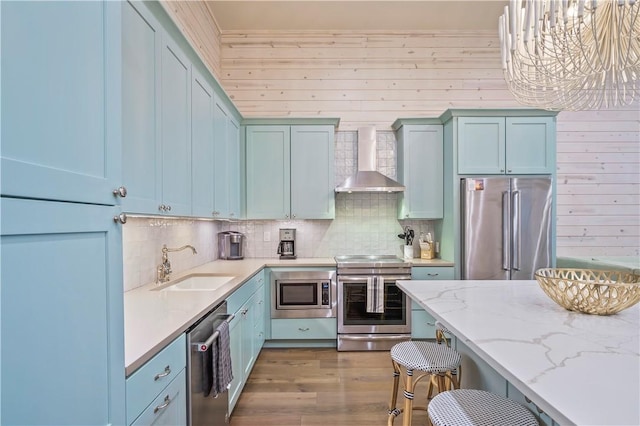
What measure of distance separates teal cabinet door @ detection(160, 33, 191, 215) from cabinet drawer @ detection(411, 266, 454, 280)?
2.33 meters

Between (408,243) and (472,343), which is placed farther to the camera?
(408,243)

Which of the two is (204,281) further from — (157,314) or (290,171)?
(290,171)

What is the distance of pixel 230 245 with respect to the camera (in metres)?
3.70

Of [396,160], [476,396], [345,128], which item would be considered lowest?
[476,396]

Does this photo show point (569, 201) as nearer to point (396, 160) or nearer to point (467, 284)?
point (396, 160)

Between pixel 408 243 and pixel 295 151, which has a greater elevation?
pixel 295 151

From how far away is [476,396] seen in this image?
1.27m

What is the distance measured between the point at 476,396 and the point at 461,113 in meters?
2.86

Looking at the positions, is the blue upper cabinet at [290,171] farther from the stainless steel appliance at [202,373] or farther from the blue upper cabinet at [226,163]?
the stainless steel appliance at [202,373]

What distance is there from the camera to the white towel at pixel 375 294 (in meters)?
3.28

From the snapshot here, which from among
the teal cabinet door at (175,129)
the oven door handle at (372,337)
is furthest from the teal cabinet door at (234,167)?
the oven door handle at (372,337)

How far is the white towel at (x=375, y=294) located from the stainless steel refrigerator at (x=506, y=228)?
0.86 meters

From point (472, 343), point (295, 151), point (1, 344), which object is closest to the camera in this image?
point (1, 344)

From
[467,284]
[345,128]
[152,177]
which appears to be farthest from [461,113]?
[152,177]
